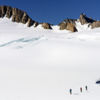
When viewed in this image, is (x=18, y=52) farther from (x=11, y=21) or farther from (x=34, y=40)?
(x=11, y=21)

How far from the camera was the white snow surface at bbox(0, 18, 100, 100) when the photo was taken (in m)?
38.9

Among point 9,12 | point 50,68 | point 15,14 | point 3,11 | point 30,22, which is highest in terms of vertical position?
point 3,11

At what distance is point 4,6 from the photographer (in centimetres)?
17188

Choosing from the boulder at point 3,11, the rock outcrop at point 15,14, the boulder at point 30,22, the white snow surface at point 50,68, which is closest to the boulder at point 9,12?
the rock outcrop at point 15,14

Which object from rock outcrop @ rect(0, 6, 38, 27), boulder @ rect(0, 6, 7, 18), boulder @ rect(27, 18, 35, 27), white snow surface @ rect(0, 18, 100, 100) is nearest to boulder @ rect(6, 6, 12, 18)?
rock outcrop @ rect(0, 6, 38, 27)

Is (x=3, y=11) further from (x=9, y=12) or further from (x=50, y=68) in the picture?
(x=50, y=68)

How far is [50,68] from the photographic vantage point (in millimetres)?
54469

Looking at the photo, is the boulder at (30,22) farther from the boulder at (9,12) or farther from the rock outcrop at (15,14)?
A: the boulder at (9,12)

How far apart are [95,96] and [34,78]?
16.3 m

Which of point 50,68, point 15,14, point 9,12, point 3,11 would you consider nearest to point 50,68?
point 50,68

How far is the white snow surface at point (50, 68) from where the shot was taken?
3894 cm

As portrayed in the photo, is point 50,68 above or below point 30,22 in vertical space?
below

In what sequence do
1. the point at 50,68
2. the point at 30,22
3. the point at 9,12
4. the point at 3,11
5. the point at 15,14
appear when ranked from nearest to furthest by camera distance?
the point at 50,68 < the point at 3,11 < the point at 9,12 < the point at 15,14 < the point at 30,22

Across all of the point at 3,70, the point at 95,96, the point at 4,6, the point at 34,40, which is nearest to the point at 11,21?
the point at 4,6
